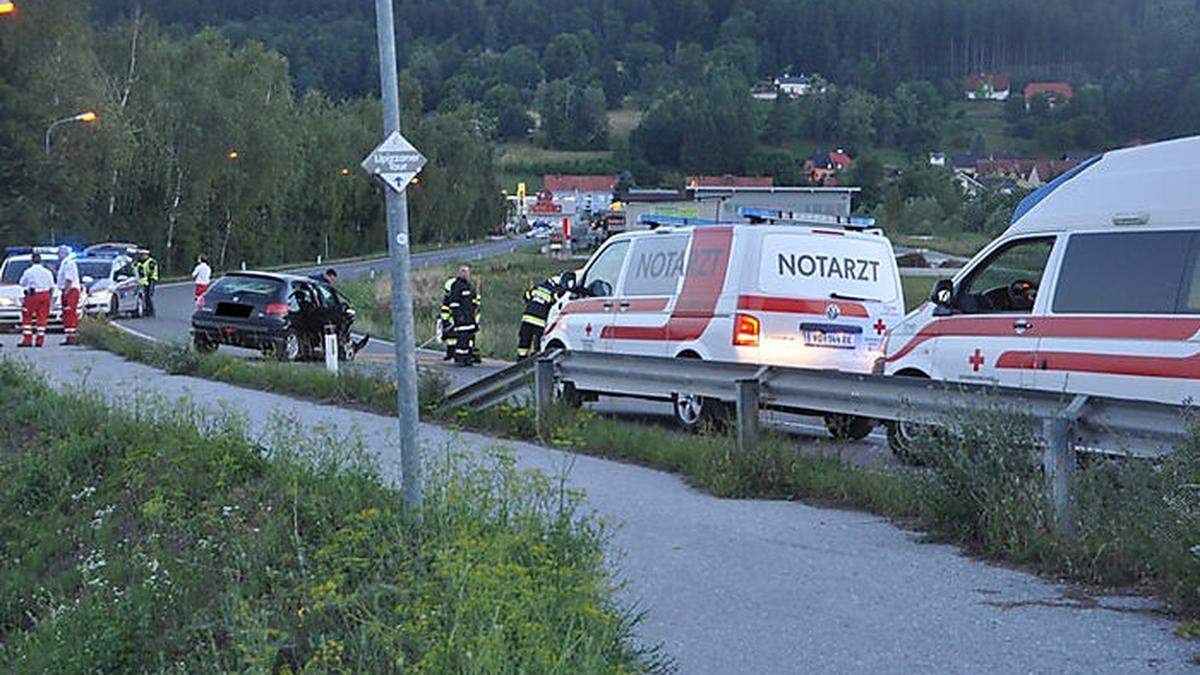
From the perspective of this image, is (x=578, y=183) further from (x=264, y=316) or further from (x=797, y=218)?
(x=797, y=218)

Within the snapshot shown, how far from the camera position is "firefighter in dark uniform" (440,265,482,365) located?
25172 millimetres

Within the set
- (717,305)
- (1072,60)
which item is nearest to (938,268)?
(717,305)

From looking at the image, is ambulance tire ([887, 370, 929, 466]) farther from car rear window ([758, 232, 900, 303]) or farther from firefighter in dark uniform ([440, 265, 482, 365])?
firefighter in dark uniform ([440, 265, 482, 365])

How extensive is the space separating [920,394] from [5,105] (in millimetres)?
55100

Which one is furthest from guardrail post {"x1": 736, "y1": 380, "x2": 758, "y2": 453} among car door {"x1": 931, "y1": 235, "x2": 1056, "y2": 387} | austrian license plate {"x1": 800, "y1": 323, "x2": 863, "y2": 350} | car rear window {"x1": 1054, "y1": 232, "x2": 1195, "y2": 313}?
austrian license plate {"x1": 800, "y1": 323, "x2": 863, "y2": 350}

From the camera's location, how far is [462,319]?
25.2m

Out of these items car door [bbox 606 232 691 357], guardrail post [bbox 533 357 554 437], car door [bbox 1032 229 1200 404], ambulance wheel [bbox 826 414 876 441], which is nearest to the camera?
car door [bbox 1032 229 1200 404]

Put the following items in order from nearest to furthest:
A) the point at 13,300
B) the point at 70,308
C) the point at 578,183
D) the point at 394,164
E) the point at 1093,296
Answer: the point at 394,164, the point at 1093,296, the point at 70,308, the point at 13,300, the point at 578,183

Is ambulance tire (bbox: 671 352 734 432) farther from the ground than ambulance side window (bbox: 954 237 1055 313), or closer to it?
closer to it

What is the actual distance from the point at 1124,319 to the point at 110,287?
32120mm

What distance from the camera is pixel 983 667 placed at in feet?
20.7

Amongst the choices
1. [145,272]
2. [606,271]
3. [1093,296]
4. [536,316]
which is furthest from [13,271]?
[1093,296]

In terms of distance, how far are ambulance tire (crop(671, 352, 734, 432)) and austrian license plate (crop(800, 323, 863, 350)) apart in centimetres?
122

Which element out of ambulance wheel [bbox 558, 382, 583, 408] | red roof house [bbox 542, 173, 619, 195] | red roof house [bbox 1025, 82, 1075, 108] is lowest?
red roof house [bbox 542, 173, 619, 195]
